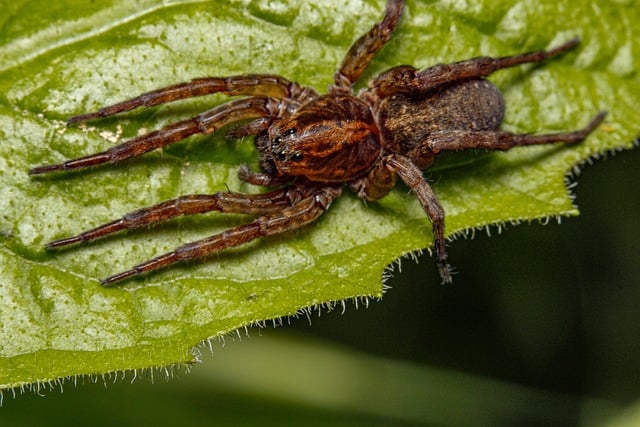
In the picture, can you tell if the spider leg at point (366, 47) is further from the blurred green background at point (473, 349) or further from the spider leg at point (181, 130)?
the blurred green background at point (473, 349)

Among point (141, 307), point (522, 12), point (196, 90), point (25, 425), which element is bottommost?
point (25, 425)

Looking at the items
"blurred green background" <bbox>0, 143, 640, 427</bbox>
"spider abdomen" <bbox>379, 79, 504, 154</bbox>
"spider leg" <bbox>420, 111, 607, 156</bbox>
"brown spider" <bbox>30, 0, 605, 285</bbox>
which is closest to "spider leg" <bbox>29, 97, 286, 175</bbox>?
"brown spider" <bbox>30, 0, 605, 285</bbox>

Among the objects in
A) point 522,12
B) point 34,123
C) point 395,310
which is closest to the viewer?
point 34,123

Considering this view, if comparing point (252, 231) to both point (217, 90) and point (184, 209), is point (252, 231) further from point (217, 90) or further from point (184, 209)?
point (217, 90)

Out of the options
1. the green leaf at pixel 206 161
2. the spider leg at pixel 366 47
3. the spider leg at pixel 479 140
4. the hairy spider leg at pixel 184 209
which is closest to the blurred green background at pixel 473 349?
the green leaf at pixel 206 161

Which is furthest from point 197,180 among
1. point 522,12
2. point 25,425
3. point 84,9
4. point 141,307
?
point 522,12

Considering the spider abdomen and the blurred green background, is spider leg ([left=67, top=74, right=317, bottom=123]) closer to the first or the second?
the spider abdomen

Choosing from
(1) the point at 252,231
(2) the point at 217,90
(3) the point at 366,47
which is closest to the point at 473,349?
(1) the point at 252,231

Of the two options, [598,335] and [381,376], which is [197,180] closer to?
[381,376]
